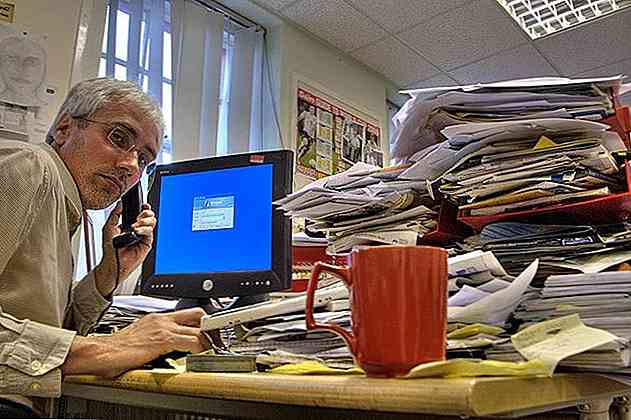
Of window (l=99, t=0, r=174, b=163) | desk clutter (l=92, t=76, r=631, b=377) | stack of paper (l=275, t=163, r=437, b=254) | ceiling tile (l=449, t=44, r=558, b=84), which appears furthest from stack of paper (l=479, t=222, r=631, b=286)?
ceiling tile (l=449, t=44, r=558, b=84)

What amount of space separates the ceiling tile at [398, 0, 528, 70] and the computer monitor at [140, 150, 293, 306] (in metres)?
1.76

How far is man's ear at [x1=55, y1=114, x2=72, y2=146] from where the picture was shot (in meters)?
1.28

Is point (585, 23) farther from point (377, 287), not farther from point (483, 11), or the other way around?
point (377, 287)

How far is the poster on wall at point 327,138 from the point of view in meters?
2.83

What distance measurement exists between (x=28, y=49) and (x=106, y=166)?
914 mm

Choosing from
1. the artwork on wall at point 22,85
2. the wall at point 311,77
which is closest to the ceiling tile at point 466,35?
the wall at point 311,77

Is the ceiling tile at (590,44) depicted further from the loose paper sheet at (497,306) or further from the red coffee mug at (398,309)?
the red coffee mug at (398,309)

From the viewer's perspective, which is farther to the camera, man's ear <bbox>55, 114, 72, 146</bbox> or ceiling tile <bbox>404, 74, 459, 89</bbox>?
ceiling tile <bbox>404, 74, 459, 89</bbox>

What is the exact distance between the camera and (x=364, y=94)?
333 cm

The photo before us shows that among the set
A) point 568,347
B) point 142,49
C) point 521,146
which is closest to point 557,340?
point 568,347

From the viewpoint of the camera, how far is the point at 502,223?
88 centimetres

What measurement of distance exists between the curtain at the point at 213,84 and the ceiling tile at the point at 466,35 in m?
0.78

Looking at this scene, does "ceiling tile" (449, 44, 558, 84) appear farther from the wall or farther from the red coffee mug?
the red coffee mug

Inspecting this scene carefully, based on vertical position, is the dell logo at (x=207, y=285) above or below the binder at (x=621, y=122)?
below
